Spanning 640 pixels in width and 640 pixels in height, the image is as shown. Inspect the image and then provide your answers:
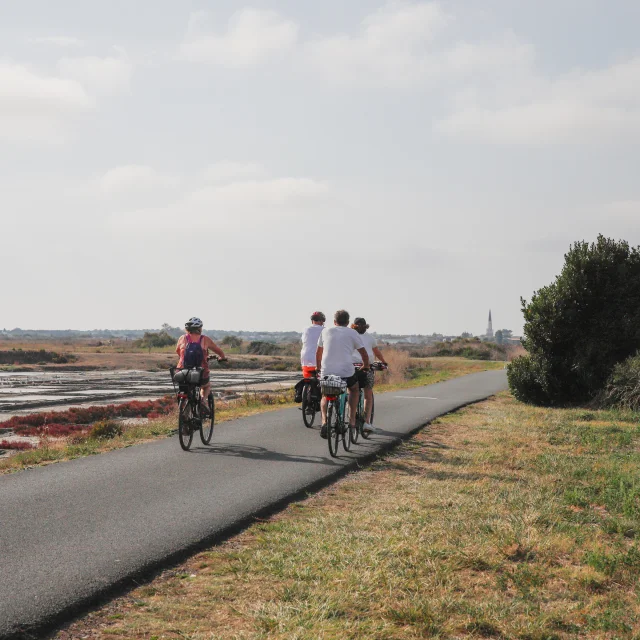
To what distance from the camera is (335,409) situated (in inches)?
429

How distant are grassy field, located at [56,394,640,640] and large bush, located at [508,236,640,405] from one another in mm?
12263

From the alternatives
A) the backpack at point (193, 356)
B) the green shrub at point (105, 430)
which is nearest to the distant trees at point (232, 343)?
the green shrub at point (105, 430)

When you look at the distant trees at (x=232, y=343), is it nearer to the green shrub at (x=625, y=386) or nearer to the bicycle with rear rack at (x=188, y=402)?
the green shrub at (x=625, y=386)

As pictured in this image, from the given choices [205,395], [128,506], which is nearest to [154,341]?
[205,395]

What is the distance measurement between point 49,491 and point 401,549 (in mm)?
4496

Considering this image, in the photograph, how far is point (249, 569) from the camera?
18.1 feet

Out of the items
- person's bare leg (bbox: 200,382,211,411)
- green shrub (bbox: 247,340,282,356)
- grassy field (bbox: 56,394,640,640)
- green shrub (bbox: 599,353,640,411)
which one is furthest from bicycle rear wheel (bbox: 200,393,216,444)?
green shrub (bbox: 247,340,282,356)

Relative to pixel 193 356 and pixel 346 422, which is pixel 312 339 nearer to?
pixel 346 422

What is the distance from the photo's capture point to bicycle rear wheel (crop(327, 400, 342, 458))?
10648mm

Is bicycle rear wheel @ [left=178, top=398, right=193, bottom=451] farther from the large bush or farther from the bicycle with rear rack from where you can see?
the large bush

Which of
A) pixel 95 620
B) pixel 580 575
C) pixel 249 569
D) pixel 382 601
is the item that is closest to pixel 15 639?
pixel 95 620

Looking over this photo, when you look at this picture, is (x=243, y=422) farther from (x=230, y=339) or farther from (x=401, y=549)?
(x=230, y=339)

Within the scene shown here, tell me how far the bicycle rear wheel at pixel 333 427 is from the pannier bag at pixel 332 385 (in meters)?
0.20

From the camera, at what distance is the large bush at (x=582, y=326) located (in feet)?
68.9
